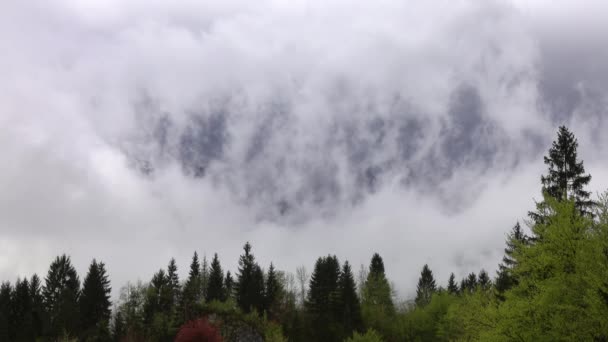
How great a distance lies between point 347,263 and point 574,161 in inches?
2480

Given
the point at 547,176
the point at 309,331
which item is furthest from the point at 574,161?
the point at 309,331

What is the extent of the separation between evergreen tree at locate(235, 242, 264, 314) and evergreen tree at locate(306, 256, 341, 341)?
899 centimetres

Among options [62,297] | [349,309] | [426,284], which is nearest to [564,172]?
[349,309]

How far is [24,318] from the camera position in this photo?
82750 mm

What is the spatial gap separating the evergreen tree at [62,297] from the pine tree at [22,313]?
9.65 feet

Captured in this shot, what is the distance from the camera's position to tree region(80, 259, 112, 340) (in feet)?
273

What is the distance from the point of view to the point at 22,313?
8475 centimetres

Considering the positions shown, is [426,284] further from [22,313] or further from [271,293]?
[22,313]

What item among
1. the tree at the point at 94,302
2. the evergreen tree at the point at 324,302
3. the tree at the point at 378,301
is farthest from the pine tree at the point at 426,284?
the tree at the point at 94,302

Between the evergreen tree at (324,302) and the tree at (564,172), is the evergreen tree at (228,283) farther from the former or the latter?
the tree at (564,172)

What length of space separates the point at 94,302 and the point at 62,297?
5336 millimetres

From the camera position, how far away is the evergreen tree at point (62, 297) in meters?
78.6

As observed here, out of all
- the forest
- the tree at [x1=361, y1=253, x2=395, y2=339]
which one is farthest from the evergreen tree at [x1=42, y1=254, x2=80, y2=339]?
the tree at [x1=361, y1=253, x2=395, y2=339]

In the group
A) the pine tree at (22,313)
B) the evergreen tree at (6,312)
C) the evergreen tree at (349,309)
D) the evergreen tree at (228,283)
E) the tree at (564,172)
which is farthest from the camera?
the evergreen tree at (228,283)
